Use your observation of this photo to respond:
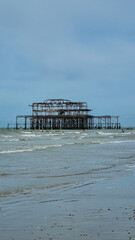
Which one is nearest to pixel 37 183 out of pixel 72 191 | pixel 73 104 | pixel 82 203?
pixel 72 191

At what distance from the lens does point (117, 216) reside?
5.52 metres

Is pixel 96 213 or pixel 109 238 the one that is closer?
pixel 109 238

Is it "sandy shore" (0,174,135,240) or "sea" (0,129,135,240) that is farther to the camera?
"sea" (0,129,135,240)

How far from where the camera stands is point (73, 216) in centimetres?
558

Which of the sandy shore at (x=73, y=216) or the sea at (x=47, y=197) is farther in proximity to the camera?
the sea at (x=47, y=197)

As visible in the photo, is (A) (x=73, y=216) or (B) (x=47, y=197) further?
(B) (x=47, y=197)

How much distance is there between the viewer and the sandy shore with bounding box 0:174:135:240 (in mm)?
4633

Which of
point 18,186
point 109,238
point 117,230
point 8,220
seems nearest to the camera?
point 109,238

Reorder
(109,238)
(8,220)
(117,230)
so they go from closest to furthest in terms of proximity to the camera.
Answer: (109,238)
(117,230)
(8,220)

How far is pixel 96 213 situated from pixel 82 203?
0.89 metres

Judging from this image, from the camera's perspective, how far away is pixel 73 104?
110938 millimetres

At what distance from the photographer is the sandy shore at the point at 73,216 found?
15.2 ft

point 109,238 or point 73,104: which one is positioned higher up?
point 73,104

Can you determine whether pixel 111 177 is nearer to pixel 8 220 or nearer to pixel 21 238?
pixel 8 220
